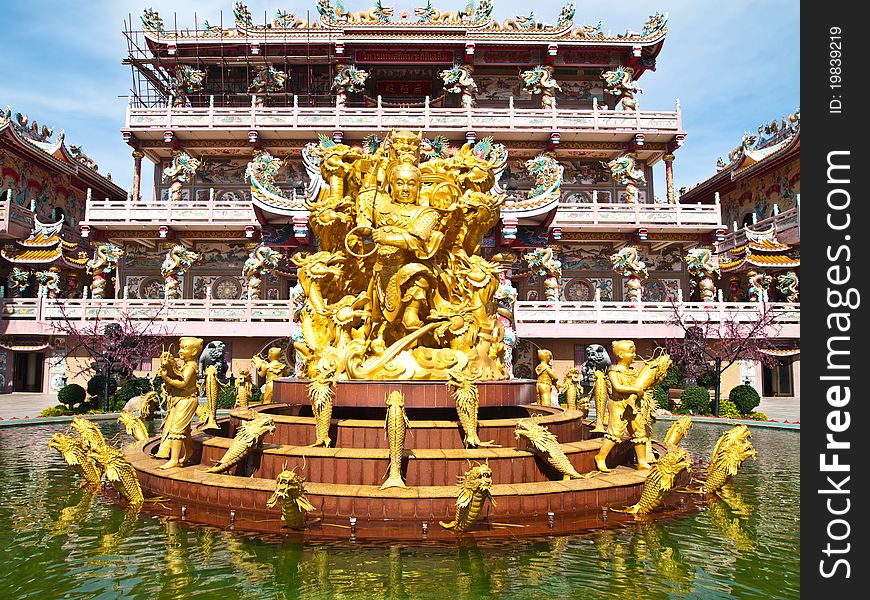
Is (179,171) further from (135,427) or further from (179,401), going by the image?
(179,401)

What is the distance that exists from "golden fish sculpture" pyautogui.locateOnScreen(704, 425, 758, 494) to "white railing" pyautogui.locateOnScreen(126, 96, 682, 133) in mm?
22640

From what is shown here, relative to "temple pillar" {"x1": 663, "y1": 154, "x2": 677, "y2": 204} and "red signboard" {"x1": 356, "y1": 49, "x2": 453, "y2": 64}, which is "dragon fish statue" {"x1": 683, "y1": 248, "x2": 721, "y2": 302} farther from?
"red signboard" {"x1": 356, "y1": 49, "x2": 453, "y2": 64}

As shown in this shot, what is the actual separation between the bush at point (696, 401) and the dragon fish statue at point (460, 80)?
18323 mm

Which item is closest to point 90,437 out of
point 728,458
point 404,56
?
point 728,458

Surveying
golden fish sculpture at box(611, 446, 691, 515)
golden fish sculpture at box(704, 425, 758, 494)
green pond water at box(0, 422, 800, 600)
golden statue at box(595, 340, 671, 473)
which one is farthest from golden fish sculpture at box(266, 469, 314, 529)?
golden fish sculpture at box(704, 425, 758, 494)

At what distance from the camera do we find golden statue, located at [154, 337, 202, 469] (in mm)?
7215

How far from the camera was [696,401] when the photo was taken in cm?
1812

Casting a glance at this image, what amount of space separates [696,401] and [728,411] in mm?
955

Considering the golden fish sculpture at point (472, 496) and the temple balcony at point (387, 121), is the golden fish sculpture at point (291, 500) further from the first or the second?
the temple balcony at point (387, 121)

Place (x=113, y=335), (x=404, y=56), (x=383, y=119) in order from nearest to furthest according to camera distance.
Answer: (x=113, y=335), (x=383, y=119), (x=404, y=56)

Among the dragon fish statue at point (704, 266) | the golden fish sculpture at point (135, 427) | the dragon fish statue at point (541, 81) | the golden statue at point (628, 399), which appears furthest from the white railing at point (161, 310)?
the dragon fish statue at point (704, 266)

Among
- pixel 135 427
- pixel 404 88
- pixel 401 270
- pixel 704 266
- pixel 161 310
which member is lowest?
pixel 135 427

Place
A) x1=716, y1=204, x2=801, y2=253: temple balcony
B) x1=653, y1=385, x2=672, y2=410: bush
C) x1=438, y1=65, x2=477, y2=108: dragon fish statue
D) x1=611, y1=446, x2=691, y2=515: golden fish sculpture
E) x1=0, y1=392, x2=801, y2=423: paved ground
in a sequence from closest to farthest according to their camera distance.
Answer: x1=611, y1=446, x2=691, y2=515: golden fish sculpture < x1=0, y1=392, x2=801, y2=423: paved ground < x1=653, y1=385, x2=672, y2=410: bush < x1=716, y1=204, x2=801, y2=253: temple balcony < x1=438, y1=65, x2=477, y2=108: dragon fish statue
